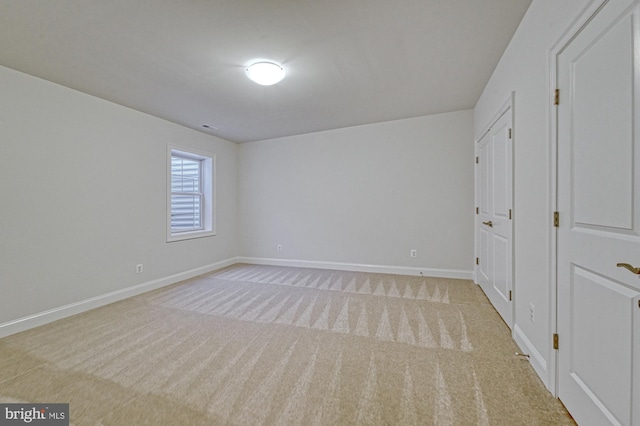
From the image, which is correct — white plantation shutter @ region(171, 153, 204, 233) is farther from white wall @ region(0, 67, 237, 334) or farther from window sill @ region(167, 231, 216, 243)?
white wall @ region(0, 67, 237, 334)

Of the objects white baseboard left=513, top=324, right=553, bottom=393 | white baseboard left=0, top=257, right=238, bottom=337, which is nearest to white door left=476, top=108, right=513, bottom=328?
white baseboard left=513, top=324, right=553, bottom=393

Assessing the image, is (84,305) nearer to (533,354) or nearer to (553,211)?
(533,354)

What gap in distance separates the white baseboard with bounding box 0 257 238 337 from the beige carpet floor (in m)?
0.11

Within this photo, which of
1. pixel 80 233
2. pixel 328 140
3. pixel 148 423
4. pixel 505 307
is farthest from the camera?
pixel 328 140

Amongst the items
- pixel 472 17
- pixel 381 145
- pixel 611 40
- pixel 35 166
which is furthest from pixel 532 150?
pixel 35 166

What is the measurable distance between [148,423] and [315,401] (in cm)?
93

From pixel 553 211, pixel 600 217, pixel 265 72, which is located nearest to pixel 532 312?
pixel 553 211

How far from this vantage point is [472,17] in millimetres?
1990

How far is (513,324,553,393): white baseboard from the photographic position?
1.70 meters

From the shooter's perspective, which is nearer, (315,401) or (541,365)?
(315,401)

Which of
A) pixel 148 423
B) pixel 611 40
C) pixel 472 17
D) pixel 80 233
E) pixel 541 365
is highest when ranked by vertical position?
pixel 472 17

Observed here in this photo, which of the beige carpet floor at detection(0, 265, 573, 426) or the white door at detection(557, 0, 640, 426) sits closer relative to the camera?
the white door at detection(557, 0, 640, 426)

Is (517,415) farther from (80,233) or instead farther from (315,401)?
(80,233)

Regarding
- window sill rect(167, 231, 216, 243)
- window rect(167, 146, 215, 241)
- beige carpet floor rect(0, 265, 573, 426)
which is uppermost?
window rect(167, 146, 215, 241)
